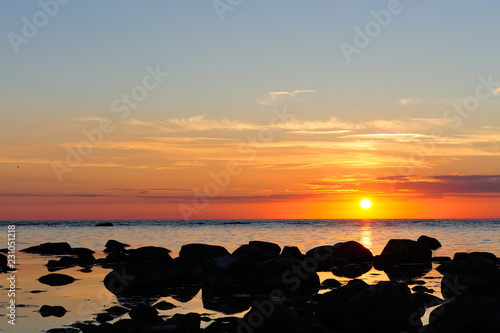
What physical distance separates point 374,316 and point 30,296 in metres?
11.8

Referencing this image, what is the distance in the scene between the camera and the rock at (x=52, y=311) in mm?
16312

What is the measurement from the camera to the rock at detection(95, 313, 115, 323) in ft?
51.5

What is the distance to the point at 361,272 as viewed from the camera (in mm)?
28953

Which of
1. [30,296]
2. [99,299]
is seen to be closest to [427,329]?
[99,299]

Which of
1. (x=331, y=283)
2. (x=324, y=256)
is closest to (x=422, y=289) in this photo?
(x=331, y=283)

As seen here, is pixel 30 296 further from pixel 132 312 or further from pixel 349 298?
pixel 349 298

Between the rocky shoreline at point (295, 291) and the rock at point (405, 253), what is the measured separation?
0.06 meters

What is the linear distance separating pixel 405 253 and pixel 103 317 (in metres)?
24.1

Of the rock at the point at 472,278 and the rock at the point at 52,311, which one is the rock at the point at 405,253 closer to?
the rock at the point at 472,278

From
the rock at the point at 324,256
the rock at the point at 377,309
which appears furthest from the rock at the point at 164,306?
the rock at the point at 324,256

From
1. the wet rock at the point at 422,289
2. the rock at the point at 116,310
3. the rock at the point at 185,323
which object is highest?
the rock at the point at 185,323

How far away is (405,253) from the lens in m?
35.5

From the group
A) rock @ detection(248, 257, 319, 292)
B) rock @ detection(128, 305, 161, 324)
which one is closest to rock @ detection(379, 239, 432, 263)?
rock @ detection(248, 257, 319, 292)

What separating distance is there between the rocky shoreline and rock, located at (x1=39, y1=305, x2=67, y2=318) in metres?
0.03
